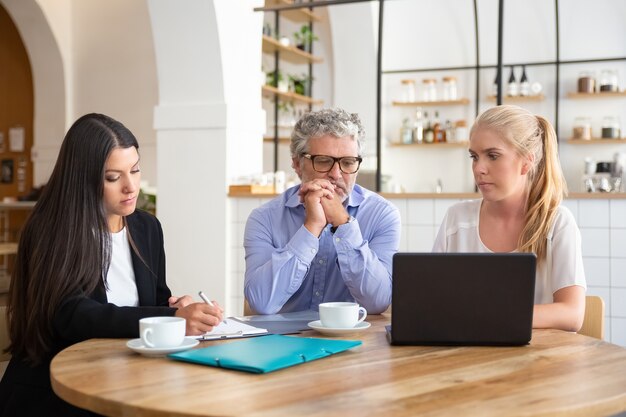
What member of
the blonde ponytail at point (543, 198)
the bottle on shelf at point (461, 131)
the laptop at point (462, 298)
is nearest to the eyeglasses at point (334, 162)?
the blonde ponytail at point (543, 198)

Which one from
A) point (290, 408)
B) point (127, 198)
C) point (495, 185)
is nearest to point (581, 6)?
point (495, 185)

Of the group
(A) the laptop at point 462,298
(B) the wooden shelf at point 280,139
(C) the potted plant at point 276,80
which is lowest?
(A) the laptop at point 462,298

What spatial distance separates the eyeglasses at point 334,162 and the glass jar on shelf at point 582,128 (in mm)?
5290

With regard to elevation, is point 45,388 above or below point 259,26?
below

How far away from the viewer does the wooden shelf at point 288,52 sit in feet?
20.4

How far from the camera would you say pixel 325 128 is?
210 cm

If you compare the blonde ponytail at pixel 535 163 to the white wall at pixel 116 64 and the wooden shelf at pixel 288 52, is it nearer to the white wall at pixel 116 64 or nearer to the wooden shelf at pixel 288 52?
the wooden shelf at pixel 288 52

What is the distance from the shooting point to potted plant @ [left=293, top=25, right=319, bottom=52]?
22.3 feet

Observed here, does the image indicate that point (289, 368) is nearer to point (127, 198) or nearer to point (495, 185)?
point (127, 198)

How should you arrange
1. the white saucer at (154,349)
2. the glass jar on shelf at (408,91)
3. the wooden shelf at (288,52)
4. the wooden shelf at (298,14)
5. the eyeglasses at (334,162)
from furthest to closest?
the glass jar on shelf at (408,91) → the wooden shelf at (298,14) → the wooden shelf at (288,52) → the eyeglasses at (334,162) → the white saucer at (154,349)

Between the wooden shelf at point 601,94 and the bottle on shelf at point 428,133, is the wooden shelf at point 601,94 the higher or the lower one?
the higher one

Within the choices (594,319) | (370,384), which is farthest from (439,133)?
(370,384)

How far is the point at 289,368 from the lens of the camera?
1.29 metres

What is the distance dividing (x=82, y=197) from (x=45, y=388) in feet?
1.42
